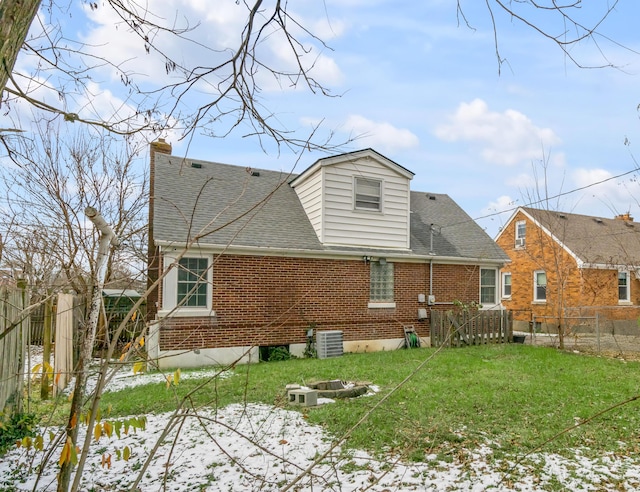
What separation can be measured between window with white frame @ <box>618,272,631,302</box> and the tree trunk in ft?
80.3

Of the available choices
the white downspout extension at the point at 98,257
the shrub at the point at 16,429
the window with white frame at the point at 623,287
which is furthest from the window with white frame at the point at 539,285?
the white downspout extension at the point at 98,257

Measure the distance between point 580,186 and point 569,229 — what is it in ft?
33.3

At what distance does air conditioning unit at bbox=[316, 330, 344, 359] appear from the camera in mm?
11305

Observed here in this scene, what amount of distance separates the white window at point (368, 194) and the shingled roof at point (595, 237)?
9.80 metres

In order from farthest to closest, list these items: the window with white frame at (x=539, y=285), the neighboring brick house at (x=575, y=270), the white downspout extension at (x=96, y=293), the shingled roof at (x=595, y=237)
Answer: the window with white frame at (x=539, y=285), the shingled roof at (x=595, y=237), the neighboring brick house at (x=575, y=270), the white downspout extension at (x=96, y=293)

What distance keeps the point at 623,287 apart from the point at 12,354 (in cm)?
2414

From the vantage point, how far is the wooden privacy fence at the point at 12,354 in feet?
15.1

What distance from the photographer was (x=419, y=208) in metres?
16.2

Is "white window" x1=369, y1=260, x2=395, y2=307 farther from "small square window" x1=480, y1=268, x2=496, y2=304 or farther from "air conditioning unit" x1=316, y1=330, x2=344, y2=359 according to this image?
"small square window" x1=480, y1=268, x2=496, y2=304

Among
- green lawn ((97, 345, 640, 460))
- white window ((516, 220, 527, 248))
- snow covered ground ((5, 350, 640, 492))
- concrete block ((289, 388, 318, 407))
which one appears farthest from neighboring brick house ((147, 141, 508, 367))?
white window ((516, 220, 527, 248))

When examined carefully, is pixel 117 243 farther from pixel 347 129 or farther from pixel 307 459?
pixel 307 459

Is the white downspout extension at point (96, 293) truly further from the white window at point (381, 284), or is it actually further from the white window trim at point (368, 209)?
the white window at point (381, 284)

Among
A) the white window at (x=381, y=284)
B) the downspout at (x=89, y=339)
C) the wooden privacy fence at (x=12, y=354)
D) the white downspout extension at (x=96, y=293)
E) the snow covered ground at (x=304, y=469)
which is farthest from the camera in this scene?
the white window at (x=381, y=284)

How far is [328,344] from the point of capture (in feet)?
37.3
